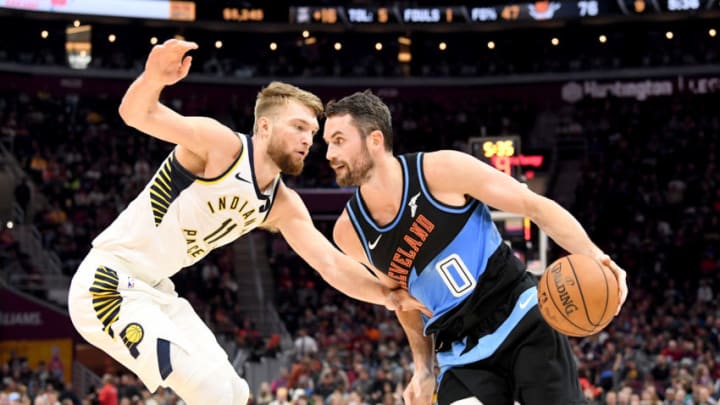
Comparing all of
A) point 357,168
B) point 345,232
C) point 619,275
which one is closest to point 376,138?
point 357,168

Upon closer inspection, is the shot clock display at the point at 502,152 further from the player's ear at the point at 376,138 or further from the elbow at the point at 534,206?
the elbow at the point at 534,206

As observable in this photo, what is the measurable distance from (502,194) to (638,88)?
28.2 metres

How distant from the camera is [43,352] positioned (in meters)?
24.2

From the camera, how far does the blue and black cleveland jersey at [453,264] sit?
204 inches

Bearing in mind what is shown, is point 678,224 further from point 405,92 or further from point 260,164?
point 260,164

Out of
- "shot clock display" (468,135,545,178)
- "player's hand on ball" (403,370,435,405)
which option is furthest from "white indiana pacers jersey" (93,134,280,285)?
"shot clock display" (468,135,545,178)

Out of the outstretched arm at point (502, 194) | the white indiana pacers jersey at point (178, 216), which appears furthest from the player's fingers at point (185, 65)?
the outstretched arm at point (502, 194)

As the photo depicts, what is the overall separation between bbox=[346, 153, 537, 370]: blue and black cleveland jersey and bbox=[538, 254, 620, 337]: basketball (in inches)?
14.3

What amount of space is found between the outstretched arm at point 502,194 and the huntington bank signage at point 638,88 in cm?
2785

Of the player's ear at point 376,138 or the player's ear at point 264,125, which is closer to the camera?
the player's ear at point 376,138

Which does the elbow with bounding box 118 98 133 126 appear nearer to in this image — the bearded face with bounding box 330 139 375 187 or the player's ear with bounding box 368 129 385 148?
the bearded face with bounding box 330 139 375 187

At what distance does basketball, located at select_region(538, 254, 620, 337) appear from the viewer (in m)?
4.76

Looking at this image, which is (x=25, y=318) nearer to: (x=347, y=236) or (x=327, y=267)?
(x=327, y=267)

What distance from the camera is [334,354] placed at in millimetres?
19250
